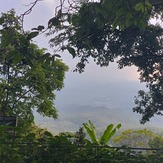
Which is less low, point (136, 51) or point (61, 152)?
point (136, 51)

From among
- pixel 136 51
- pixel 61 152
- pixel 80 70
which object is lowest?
pixel 61 152

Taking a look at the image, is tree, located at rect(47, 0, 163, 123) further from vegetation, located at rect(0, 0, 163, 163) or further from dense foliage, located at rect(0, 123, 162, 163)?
dense foliage, located at rect(0, 123, 162, 163)

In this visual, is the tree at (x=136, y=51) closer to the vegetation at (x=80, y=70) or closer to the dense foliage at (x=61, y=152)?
the vegetation at (x=80, y=70)

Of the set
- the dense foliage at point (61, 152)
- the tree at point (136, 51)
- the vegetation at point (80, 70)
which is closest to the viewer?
the vegetation at point (80, 70)

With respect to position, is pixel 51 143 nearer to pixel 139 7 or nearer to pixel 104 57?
pixel 139 7

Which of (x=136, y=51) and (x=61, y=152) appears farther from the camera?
(x=136, y=51)

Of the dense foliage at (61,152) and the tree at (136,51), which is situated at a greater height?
the tree at (136,51)

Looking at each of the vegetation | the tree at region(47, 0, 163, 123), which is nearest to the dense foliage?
the vegetation

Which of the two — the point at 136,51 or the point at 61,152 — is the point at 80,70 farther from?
the point at 61,152

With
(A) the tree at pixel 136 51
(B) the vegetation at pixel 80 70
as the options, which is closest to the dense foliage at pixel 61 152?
(B) the vegetation at pixel 80 70

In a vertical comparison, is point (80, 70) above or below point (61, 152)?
above

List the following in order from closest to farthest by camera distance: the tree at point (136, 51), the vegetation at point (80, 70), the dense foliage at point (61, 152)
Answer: the vegetation at point (80, 70) < the dense foliage at point (61, 152) < the tree at point (136, 51)

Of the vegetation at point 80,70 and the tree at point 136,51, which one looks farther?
the tree at point 136,51

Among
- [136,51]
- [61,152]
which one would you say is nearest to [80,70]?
[136,51]
